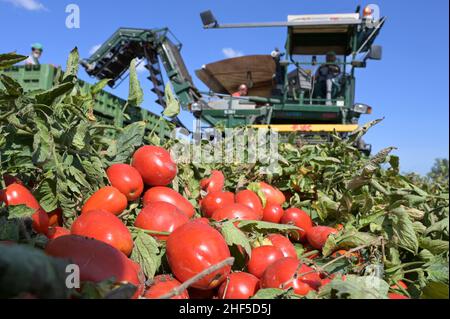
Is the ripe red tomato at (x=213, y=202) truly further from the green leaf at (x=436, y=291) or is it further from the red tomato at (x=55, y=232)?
the green leaf at (x=436, y=291)

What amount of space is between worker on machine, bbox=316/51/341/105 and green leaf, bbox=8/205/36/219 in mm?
8439

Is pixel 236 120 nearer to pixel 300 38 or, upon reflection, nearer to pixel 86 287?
pixel 300 38

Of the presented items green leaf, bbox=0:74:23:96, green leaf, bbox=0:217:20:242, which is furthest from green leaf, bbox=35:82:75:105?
green leaf, bbox=0:217:20:242

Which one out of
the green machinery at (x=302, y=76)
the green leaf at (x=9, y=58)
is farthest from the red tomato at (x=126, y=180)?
the green machinery at (x=302, y=76)

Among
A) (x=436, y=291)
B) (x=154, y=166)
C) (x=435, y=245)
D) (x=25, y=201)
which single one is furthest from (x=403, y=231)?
(x=25, y=201)

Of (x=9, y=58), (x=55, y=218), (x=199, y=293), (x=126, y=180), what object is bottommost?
(x=199, y=293)

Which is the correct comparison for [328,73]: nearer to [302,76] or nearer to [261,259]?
[302,76]

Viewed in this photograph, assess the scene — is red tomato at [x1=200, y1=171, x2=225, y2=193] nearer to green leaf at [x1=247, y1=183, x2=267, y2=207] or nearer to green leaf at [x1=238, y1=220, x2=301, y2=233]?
green leaf at [x1=247, y1=183, x2=267, y2=207]

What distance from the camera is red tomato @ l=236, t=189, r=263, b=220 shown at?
212 centimetres

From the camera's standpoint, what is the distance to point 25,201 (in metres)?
1.35

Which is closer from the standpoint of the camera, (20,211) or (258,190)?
(20,211)

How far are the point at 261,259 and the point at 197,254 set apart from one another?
31 centimetres

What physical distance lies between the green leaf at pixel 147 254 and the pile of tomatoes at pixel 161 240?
3 cm

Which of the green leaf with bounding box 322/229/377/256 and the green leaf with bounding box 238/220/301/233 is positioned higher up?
the green leaf with bounding box 238/220/301/233
